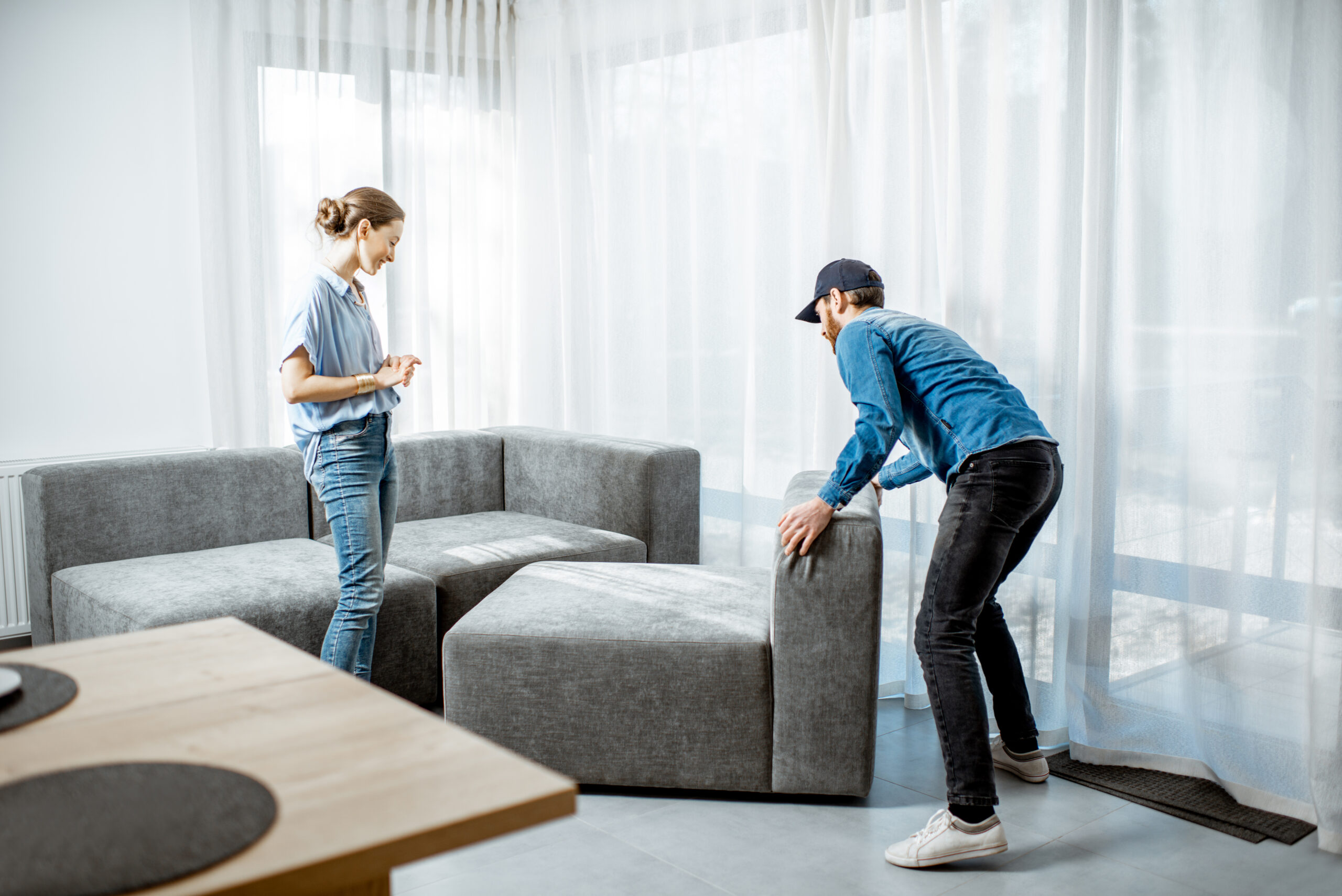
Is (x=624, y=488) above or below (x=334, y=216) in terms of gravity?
below

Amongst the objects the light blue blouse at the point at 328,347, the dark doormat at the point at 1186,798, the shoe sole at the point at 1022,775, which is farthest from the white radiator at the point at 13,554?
the dark doormat at the point at 1186,798

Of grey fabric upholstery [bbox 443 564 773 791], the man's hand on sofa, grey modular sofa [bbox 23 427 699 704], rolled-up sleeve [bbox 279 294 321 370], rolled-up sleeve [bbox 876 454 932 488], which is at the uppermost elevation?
rolled-up sleeve [bbox 279 294 321 370]

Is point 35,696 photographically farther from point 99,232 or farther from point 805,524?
point 99,232

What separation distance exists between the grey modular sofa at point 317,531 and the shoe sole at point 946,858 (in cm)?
143

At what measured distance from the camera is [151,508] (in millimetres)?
3195

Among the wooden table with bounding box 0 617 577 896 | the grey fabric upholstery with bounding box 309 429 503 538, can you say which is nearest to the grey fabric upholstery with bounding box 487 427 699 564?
the grey fabric upholstery with bounding box 309 429 503 538

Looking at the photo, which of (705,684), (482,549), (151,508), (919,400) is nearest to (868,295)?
(919,400)

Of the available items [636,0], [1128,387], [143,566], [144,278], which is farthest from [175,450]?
[1128,387]

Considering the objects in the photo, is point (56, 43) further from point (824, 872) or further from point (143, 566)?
point (824, 872)

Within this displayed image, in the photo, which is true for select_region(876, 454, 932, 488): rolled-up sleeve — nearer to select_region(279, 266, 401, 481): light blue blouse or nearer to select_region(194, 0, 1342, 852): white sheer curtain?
select_region(194, 0, 1342, 852): white sheer curtain

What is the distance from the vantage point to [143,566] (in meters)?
3.03

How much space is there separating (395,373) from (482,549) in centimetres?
90

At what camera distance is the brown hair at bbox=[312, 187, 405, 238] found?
8.63ft

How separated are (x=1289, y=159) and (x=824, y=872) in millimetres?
1805
